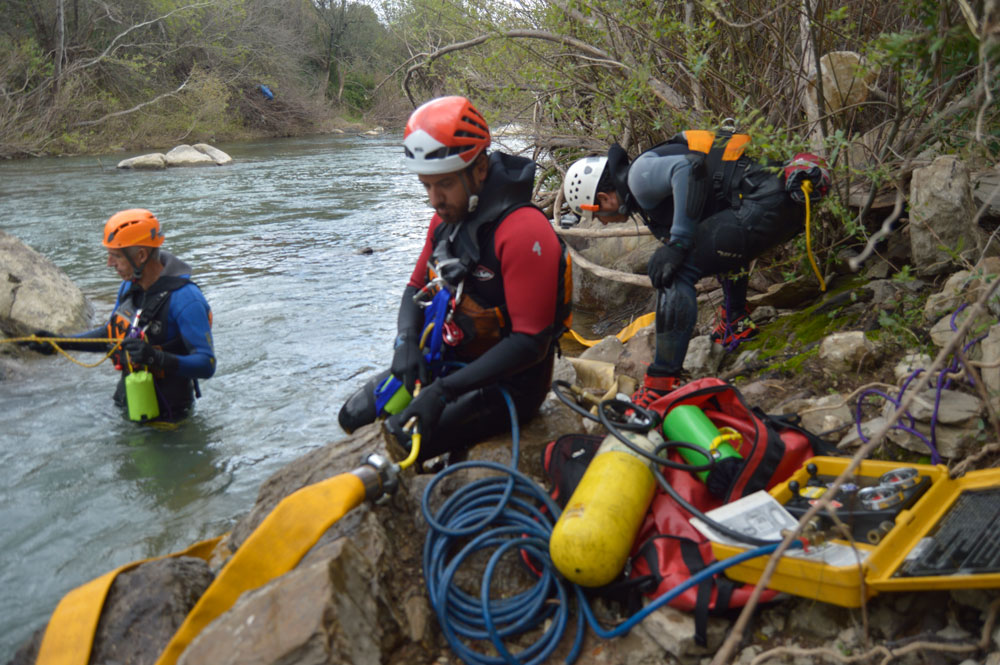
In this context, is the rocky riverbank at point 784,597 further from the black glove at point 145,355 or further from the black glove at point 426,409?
the black glove at point 145,355

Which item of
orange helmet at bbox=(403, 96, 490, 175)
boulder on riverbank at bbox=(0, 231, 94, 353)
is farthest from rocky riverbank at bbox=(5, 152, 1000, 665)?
boulder on riverbank at bbox=(0, 231, 94, 353)

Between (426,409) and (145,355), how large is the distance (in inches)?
94.6

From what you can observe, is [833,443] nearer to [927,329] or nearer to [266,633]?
[927,329]

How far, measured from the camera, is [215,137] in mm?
27844

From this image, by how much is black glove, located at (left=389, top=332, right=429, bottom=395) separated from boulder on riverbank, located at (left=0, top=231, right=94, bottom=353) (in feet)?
16.3

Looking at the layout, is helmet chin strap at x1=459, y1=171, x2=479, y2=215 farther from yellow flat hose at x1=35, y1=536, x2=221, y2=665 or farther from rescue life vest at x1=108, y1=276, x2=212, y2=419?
rescue life vest at x1=108, y1=276, x2=212, y2=419

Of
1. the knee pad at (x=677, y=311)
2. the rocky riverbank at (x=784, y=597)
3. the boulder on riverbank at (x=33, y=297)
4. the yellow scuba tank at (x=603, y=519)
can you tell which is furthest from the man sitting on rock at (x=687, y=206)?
the boulder on riverbank at (x=33, y=297)

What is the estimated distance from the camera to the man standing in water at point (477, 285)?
2.98 m

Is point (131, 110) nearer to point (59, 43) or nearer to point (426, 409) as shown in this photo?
point (59, 43)

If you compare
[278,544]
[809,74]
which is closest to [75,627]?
[278,544]

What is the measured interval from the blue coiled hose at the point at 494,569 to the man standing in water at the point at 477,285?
1.25ft

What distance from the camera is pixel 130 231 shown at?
4.44 meters

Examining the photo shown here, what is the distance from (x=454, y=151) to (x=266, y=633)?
1880mm

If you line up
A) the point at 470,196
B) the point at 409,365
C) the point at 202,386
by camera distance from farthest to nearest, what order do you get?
1. the point at 202,386
2. the point at 409,365
3. the point at 470,196
